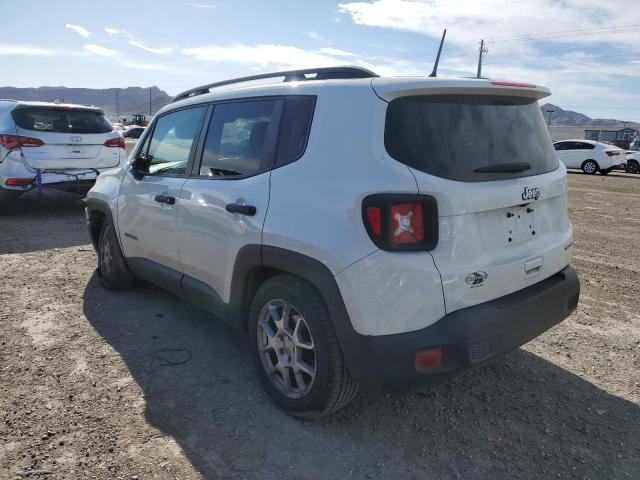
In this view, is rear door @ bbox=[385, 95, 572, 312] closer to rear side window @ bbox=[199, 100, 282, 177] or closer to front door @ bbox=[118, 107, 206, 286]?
rear side window @ bbox=[199, 100, 282, 177]

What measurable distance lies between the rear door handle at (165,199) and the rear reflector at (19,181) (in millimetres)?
5126

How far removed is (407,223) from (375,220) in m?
0.15

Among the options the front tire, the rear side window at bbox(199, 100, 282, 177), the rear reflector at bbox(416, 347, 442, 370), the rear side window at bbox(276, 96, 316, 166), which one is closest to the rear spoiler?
the rear side window at bbox(276, 96, 316, 166)

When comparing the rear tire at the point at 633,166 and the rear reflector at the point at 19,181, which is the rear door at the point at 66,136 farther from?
the rear tire at the point at 633,166

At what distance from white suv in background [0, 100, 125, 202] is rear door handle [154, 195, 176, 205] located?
5.11 metres

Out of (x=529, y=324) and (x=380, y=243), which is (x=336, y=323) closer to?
(x=380, y=243)

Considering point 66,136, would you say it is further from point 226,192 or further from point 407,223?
point 407,223

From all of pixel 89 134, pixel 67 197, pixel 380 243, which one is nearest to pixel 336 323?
pixel 380 243

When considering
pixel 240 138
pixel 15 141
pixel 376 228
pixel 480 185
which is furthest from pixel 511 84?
pixel 15 141

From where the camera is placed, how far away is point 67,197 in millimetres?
10445

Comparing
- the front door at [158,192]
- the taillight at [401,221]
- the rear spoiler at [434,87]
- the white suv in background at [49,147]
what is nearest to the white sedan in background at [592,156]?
the white suv in background at [49,147]

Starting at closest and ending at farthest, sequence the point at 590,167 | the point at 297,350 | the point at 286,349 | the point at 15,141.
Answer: the point at 297,350
the point at 286,349
the point at 15,141
the point at 590,167

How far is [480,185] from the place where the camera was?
245cm

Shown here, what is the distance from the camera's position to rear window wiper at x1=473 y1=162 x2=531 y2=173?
2518 millimetres
